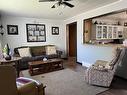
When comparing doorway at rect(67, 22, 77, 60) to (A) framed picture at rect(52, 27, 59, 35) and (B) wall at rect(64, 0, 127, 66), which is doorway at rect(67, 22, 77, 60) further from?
(B) wall at rect(64, 0, 127, 66)

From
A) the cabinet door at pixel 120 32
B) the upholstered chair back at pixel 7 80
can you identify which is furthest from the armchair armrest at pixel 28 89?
the cabinet door at pixel 120 32

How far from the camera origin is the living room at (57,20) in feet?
11.8

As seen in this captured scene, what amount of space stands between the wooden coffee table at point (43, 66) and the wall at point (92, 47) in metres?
1.23

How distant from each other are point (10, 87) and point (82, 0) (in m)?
2.96

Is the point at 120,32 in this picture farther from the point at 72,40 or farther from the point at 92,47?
the point at 92,47

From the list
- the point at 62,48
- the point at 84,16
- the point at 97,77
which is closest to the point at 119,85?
the point at 97,77

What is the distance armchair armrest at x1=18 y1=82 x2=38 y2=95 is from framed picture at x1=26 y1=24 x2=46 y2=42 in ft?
14.2

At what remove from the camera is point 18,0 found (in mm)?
3211

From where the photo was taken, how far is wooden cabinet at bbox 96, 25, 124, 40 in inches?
257

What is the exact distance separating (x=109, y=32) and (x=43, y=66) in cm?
490

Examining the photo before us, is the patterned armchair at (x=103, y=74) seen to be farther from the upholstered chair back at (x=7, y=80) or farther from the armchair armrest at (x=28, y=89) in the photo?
the upholstered chair back at (x=7, y=80)

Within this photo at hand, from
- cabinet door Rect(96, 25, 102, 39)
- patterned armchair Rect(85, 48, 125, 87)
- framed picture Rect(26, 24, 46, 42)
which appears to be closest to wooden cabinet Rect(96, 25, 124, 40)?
cabinet door Rect(96, 25, 102, 39)

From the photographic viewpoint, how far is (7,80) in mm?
1310

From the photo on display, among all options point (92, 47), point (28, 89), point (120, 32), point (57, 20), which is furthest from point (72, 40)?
point (28, 89)
